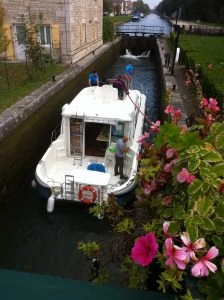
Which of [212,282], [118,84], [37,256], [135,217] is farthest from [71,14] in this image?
[212,282]

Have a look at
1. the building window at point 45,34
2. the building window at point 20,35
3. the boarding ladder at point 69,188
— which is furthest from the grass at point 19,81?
the boarding ladder at point 69,188

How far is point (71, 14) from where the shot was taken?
Result: 1655 centimetres

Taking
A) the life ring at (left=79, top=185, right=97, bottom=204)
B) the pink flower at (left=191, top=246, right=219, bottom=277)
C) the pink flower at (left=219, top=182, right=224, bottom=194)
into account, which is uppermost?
the pink flower at (left=219, top=182, right=224, bottom=194)

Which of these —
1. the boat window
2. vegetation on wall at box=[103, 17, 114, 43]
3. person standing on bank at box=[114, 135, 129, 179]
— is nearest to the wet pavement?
the boat window

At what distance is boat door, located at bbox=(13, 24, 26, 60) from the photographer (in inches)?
662

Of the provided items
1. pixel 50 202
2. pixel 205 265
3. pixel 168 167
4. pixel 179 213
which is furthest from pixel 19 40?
pixel 205 265

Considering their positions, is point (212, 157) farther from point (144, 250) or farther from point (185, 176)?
point (144, 250)

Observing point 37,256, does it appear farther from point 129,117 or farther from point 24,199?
point 129,117

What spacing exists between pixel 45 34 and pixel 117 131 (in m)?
12.2

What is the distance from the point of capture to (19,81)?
1238cm

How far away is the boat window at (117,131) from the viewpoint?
7527 mm

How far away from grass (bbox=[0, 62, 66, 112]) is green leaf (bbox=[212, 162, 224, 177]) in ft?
27.3

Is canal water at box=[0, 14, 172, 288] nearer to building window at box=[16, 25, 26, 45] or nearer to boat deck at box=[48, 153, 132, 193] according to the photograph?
boat deck at box=[48, 153, 132, 193]

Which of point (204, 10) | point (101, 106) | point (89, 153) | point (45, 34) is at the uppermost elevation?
point (204, 10)
